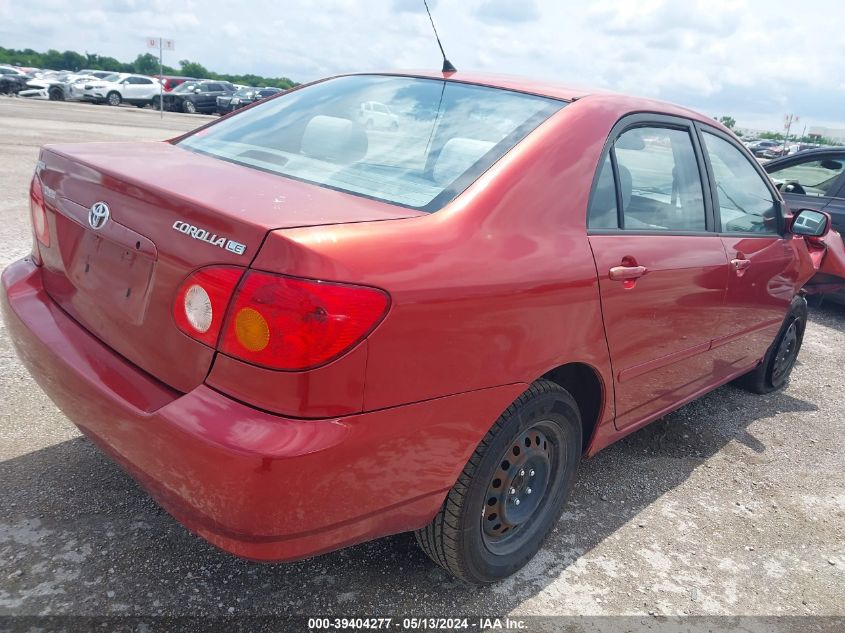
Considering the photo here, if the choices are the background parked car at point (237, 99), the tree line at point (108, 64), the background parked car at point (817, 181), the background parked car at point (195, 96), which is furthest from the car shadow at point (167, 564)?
the tree line at point (108, 64)

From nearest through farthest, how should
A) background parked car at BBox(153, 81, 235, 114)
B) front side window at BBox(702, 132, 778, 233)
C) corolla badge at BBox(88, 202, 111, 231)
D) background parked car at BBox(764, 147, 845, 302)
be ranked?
corolla badge at BBox(88, 202, 111, 231) → front side window at BBox(702, 132, 778, 233) → background parked car at BBox(764, 147, 845, 302) → background parked car at BBox(153, 81, 235, 114)

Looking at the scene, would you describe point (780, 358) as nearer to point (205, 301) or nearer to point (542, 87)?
point (542, 87)

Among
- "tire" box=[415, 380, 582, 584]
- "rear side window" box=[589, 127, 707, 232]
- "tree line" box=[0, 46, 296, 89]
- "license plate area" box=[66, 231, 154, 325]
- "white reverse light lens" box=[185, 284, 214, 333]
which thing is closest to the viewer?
"white reverse light lens" box=[185, 284, 214, 333]

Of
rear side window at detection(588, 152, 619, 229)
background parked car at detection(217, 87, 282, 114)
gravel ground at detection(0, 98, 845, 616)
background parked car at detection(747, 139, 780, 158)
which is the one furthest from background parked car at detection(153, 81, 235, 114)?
rear side window at detection(588, 152, 619, 229)

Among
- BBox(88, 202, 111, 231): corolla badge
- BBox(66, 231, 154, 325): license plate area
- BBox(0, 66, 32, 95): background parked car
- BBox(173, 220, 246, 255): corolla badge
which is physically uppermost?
BBox(173, 220, 246, 255): corolla badge

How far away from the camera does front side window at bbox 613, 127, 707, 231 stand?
8.45 ft

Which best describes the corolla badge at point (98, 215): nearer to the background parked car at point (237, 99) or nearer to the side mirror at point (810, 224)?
the side mirror at point (810, 224)

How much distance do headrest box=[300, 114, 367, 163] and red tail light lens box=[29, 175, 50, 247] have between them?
2.95 ft

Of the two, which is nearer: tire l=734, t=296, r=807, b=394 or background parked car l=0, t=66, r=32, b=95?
tire l=734, t=296, r=807, b=394

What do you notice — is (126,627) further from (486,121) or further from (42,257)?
(486,121)

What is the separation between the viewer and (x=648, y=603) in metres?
2.40

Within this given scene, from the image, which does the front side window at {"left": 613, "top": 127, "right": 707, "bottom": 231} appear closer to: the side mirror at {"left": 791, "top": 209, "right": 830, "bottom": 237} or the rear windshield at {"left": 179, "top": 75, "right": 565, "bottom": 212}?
the rear windshield at {"left": 179, "top": 75, "right": 565, "bottom": 212}

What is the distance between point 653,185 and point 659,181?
0.08 meters

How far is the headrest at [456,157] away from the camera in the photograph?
2.13 metres
